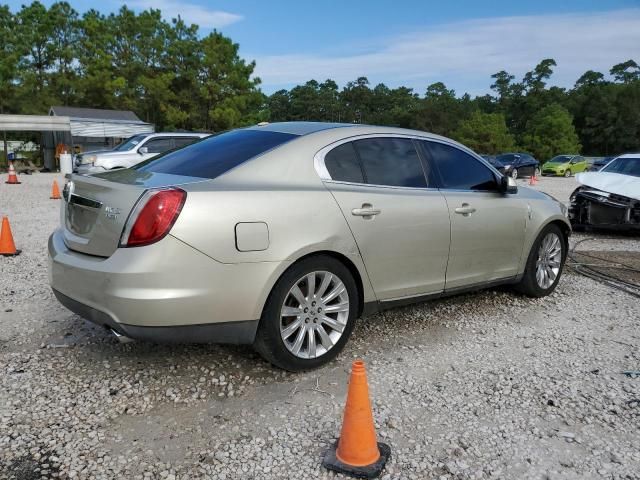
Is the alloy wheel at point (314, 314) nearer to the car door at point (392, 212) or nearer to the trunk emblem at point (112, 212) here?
the car door at point (392, 212)

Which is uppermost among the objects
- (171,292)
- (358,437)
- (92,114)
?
(92,114)

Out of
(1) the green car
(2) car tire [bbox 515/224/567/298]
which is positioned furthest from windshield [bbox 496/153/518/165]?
(2) car tire [bbox 515/224/567/298]

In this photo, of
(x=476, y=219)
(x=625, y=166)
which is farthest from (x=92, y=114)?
(x=476, y=219)

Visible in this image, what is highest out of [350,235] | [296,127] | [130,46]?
[130,46]

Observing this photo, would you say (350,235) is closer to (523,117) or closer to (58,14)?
(58,14)

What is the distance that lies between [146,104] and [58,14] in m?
12.5

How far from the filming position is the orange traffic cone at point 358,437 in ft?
8.25

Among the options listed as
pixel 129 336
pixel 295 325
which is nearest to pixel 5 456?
pixel 129 336

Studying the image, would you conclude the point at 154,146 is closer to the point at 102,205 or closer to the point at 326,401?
the point at 102,205

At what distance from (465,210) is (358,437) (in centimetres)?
241

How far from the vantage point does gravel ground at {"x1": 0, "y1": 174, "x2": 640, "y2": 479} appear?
A: 2.63 meters

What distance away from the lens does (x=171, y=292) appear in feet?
9.77

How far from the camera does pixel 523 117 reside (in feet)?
291

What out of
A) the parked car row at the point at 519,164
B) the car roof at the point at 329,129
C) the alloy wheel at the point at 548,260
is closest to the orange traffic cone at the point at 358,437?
the car roof at the point at 329,129
